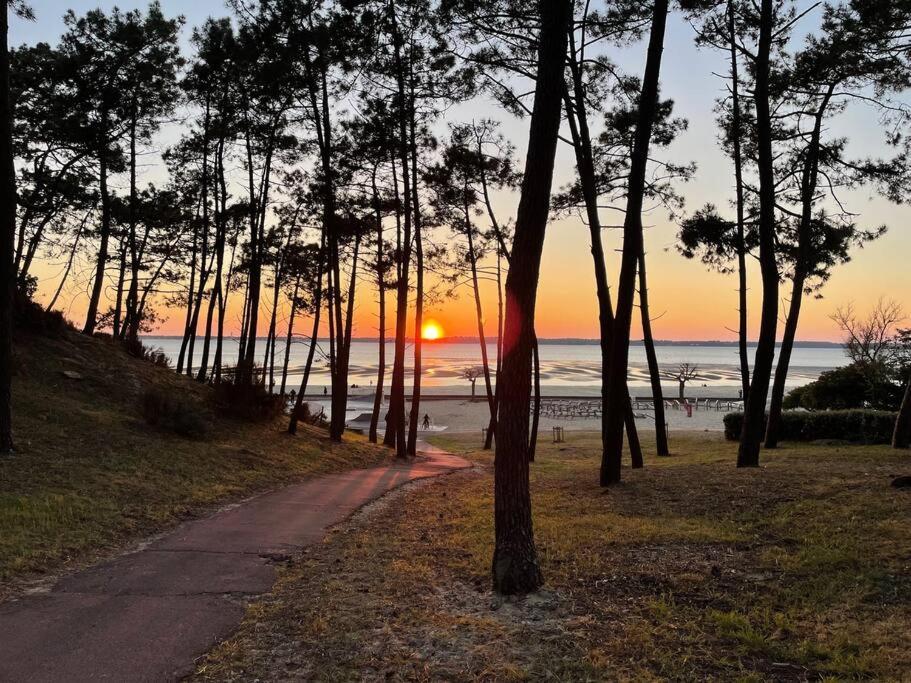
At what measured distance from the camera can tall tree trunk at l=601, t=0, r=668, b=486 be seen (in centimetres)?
1052

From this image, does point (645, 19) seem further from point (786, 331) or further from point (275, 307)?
point (275, 307)

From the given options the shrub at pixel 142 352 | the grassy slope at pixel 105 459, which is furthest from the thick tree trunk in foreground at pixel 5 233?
the shrub at pixel 142 352

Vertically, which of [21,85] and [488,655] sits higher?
[21,85]

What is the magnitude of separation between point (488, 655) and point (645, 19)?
10.6 m

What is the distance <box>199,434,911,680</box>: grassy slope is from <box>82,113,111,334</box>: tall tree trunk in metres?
17.6

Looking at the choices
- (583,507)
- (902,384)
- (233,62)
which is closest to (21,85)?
(233,62)

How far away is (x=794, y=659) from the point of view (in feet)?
12.6

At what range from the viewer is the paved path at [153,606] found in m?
3.97

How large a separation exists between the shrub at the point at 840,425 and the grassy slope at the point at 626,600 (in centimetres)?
1144

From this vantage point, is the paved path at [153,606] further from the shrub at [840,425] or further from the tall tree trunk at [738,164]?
the shrub at [840,425]

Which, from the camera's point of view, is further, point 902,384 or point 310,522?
point 902,384

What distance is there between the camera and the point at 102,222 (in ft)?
72.0

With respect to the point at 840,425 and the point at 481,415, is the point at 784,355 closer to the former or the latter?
the point at 840,425

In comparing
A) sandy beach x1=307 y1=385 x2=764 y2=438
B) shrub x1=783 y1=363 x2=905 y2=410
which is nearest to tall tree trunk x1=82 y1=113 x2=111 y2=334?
sandy beach x1=307 y1=385 x2=764 y2=438
